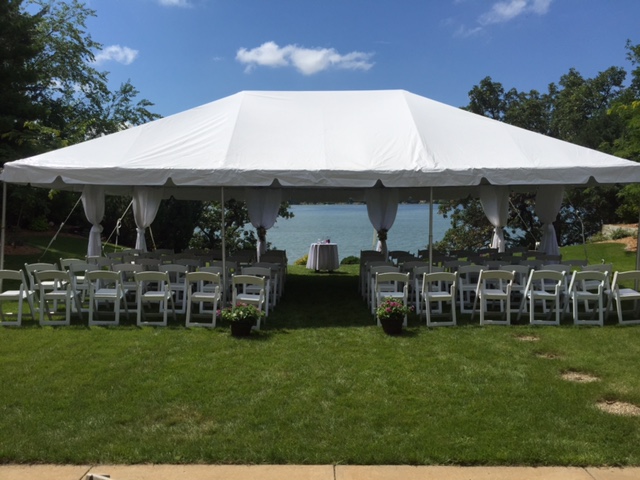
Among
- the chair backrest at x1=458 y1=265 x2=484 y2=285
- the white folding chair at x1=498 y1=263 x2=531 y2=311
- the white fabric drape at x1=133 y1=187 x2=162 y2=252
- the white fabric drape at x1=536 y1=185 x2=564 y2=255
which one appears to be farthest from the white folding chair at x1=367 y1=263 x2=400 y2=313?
the white fabric drape at x1=133 y1=187 x2=162 y2=252

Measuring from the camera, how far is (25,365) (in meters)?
5.76

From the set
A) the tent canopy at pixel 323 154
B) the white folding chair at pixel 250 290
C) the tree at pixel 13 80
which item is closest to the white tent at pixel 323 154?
the tent canopy at pixel 323 154

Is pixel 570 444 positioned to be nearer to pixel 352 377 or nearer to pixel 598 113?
pixel 352 377

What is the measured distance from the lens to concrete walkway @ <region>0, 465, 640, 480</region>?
11.2 ft

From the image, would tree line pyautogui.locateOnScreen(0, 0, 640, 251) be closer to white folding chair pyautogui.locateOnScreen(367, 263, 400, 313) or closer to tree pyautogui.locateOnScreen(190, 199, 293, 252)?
tree pyautogui.locateOnScreen(190, 199, 293, 252)

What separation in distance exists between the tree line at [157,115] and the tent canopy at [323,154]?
6.19 meters

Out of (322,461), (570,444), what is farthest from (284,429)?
(570,444)

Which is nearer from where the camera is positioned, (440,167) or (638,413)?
(638,413)

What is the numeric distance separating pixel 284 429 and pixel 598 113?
97.5 ft

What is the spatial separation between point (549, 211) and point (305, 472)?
966cm

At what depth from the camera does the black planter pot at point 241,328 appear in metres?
7.03

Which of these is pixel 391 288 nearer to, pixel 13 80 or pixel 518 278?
pixel 518 278

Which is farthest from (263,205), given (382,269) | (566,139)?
(566,139)

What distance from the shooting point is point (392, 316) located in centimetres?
716
